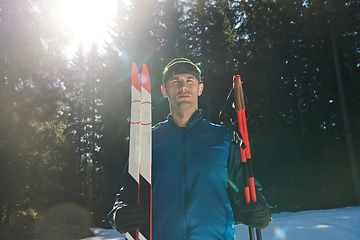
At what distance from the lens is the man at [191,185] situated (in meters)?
2.00

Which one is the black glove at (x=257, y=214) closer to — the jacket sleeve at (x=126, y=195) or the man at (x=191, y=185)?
the man at (x=191, y=185)

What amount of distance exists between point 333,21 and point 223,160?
664 inches

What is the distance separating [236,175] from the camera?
2.28 metres

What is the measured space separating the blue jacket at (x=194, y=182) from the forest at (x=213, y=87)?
12157 mm

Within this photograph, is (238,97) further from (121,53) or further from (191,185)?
(121,53)

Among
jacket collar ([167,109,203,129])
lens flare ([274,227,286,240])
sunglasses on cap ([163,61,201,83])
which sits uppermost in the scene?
sunglasses on cap ([163,61,201,83])

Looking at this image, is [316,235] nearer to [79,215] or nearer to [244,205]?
[244,205]

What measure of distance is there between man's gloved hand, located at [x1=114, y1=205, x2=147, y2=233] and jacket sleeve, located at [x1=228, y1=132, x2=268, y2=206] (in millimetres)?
852

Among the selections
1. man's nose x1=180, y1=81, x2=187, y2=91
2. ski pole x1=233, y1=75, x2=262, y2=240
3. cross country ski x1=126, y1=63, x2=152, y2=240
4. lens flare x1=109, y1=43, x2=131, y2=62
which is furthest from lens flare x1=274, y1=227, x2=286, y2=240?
lens flare x1=109, y1=43, x2=131, y2=62

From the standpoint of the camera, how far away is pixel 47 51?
46.3 ft

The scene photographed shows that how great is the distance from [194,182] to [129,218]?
1.97 feet

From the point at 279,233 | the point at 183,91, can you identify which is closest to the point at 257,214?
the point at 183,91

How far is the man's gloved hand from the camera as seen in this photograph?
1.91 metres

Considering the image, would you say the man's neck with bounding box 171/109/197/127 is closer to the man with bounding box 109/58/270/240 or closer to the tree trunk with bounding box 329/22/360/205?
the man with bounding box 109/58/270/240
